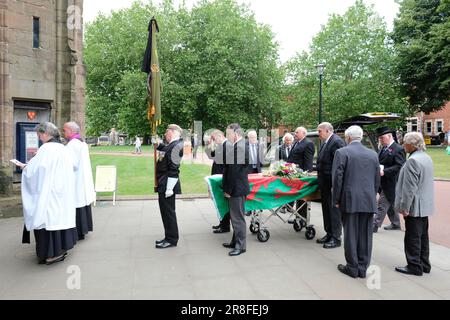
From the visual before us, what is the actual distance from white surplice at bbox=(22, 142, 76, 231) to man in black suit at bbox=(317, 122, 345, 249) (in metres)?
4.15

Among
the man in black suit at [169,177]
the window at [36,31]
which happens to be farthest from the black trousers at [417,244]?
the window at [36,31]

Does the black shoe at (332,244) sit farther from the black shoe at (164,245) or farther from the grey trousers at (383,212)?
the black shoe at (164,245)

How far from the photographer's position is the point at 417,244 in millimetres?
4863

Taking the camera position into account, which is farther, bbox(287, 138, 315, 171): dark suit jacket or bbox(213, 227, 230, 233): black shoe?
bbox(287, 138, 315, 171): dark suit jacket

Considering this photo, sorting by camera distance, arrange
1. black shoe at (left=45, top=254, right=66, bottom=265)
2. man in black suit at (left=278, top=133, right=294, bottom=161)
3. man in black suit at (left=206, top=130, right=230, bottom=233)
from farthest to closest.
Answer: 1. man in black suit at (left=278, top=133, right=294, bottom=161)
2. man in black suit at (left=206, top=130, right=230, bottom=233)
3. black shoe at (left=45, top=254, right=66, bottom=265)

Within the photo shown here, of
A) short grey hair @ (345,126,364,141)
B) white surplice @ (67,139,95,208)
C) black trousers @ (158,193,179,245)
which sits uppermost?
short grey hair @ (345,126,364,141)

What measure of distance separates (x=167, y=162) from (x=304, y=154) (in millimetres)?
3237

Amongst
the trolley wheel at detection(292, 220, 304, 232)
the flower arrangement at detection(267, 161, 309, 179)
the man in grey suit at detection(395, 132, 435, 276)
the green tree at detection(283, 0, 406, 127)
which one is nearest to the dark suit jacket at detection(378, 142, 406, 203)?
the flower arrangement at detection(267, 161, 309, 179)

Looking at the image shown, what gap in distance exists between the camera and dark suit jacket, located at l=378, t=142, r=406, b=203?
7.07m

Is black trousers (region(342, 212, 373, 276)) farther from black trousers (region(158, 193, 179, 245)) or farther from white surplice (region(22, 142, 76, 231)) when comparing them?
white surplice (region(22, 142, 76, 231))

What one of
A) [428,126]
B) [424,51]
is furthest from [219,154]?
[428,126]

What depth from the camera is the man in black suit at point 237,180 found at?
557 centimetres

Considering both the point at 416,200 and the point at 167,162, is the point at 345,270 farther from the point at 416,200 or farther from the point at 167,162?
the point at 167,162
